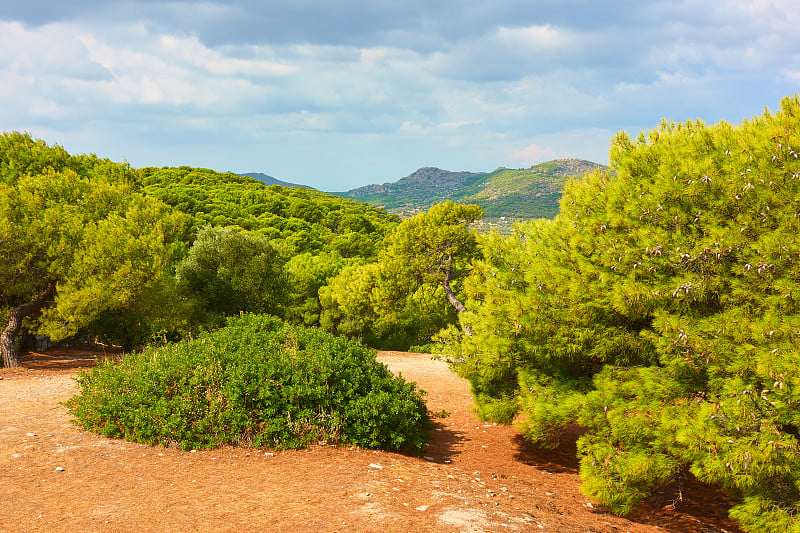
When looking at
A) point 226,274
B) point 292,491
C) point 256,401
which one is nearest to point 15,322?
point 226,274

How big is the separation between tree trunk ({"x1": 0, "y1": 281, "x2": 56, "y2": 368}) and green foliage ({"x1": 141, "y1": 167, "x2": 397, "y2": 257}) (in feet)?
87.3

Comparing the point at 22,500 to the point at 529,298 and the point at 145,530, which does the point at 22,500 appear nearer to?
the point at 145,530

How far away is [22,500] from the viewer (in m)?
4.94

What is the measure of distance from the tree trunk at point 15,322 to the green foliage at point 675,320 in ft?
45.1

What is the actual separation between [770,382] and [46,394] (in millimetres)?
11948

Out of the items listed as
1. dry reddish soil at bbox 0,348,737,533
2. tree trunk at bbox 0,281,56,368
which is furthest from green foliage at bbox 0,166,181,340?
dry reddish soil at bbox 0,348,737,533

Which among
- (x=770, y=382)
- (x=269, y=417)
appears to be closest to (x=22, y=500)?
(x=269, y=417)

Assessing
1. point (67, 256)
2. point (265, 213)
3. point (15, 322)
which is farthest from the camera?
point (265, 213)

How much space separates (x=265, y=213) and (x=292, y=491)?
54.2 metres

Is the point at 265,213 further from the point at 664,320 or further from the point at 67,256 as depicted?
the point at 664,320

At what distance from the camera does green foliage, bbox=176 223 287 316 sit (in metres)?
20.5

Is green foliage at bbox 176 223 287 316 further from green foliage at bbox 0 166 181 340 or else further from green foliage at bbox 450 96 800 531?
green foliage at bbox 450 96 800 531

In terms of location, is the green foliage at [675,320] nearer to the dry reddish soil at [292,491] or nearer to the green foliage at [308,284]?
the dry reddish soil at [292,491]

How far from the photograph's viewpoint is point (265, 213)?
56.7 metres
